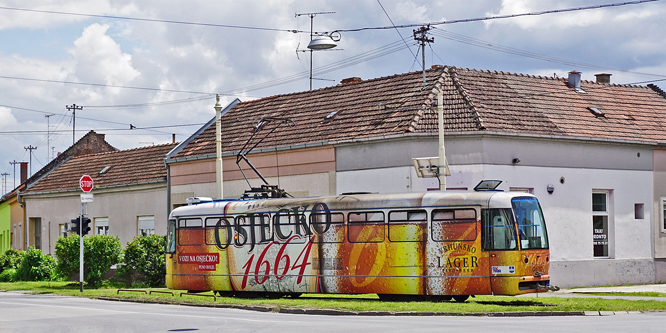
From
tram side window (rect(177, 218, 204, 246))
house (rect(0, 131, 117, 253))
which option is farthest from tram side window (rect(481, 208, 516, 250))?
house (rect(0, 131, 117, 253))

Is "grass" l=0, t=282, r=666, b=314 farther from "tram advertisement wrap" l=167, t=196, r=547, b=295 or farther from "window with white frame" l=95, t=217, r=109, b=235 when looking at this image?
"window with white frame" l=95, t=217, r=109, b=235

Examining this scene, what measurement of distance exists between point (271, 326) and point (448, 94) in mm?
14884

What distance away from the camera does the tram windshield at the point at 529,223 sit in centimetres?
2011

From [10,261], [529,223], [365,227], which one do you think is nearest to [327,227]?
[365,227]

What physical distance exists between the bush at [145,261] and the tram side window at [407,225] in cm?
1270

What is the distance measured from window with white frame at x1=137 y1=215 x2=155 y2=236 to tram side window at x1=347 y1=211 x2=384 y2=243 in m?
18.1

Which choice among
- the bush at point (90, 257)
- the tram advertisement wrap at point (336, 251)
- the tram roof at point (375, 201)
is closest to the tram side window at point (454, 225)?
the tram advertisement wrap at point (336, 251)

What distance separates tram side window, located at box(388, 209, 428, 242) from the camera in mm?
20938

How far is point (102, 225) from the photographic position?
41.0m

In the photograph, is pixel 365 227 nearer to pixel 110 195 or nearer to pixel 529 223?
pixel 529 223

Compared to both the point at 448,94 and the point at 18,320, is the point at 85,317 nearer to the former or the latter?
the point at 18,320

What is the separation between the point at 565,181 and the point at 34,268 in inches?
870

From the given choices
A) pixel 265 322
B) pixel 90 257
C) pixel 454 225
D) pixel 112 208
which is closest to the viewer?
pixel 265 322

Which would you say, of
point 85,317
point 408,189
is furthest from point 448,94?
point 85,317
